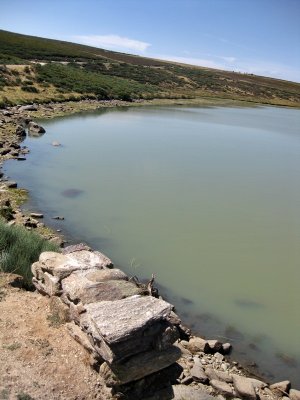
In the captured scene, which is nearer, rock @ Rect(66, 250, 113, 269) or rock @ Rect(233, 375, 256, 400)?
rock @ Rect(233, 375, 256, 400)

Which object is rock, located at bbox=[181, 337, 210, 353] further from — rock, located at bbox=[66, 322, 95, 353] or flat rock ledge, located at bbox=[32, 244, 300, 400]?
rock, located at bbox=[66, 322, 95, 353]

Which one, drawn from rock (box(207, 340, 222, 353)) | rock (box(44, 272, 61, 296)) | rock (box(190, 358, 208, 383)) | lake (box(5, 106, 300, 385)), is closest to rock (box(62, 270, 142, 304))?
rock (box(44, 272, 61, 296))

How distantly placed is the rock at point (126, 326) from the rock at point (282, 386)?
329 centimetres

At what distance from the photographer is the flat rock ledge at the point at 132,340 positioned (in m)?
6.58

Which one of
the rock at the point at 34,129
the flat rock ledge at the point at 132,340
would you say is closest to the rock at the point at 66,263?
the flat rock ledge at the point at 132,340

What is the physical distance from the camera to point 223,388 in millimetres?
8305

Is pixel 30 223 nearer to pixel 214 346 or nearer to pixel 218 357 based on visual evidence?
pixel 214 346

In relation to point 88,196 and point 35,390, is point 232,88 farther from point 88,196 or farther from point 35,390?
point 35,390

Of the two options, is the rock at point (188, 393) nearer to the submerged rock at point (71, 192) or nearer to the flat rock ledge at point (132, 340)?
the flat rock ledge at point (132, 340)

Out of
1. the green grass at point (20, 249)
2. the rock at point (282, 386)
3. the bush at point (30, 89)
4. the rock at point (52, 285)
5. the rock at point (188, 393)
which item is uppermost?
the bush at point (30, 89)

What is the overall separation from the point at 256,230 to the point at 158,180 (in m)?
7.30

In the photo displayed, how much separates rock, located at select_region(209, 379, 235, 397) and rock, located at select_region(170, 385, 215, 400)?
0.49 m

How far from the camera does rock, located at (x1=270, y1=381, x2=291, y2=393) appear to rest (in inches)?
339

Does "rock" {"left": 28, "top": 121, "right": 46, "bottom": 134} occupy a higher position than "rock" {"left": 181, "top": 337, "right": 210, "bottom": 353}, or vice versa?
"rock" {"left": 28, "top": 121, "right": 46, "bottom": 134}
